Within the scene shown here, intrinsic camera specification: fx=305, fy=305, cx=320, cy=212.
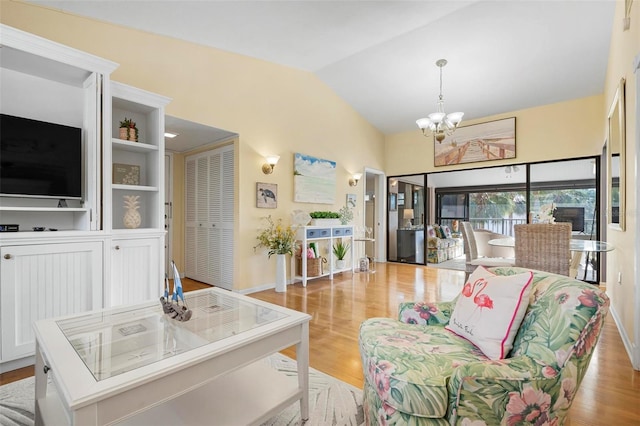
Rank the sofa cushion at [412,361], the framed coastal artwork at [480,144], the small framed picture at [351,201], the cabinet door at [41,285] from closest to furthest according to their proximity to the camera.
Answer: the sofa cushion at [412,361] → the cabinet door at [41,285] → the framed coastal artwork at [480,144] → the small framed picture at [351,201]

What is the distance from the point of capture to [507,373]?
109cm

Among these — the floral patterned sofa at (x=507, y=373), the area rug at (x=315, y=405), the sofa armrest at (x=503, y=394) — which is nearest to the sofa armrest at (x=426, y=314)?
the floral patterned sofa at (x=507, y=373)

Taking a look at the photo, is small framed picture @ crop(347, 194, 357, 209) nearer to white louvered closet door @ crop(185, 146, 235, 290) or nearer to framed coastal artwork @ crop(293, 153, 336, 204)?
framed coastal artwork @ crop(293, 153, 336, 204)

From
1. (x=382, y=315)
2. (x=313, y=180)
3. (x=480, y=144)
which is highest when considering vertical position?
(x=480, y=144)

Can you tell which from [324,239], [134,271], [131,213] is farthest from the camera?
[324,239]

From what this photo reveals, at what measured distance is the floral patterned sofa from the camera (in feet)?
3.51

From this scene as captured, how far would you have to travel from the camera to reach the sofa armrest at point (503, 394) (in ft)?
3.50

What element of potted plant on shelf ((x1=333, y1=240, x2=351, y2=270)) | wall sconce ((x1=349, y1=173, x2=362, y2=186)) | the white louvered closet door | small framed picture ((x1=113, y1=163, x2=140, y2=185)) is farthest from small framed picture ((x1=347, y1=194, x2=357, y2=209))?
small framed picture ((x1=113, y1=163, x2=140, y2=185))

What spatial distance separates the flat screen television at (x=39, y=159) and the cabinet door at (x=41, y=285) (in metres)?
0.45

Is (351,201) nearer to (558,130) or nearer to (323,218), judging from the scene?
(323,218)

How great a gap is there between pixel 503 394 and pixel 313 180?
4419 millimetres

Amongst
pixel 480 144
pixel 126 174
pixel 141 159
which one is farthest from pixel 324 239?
pixel 480 144

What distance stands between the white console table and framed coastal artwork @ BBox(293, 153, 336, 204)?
55cm

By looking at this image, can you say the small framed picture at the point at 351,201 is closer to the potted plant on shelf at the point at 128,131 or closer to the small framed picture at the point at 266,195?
the small framed picture at the point at 266,195
